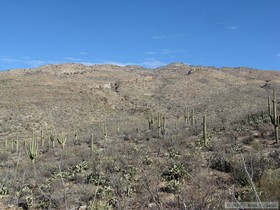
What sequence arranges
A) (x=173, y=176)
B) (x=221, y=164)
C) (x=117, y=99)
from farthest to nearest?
(x=117, y=99), (x=221, y=164), (x=173, y=176)

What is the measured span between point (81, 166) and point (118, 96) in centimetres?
5084

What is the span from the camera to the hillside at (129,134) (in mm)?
11062

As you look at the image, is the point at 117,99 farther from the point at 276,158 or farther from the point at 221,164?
the point at 276,158

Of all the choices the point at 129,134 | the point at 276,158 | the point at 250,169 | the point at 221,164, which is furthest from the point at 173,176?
the point at 129,134

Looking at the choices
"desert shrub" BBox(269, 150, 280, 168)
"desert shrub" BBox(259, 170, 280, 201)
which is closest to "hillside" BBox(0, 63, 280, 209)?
"desert shrub" BBox(259, 170, 280, 201)

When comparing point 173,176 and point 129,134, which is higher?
point 129,134

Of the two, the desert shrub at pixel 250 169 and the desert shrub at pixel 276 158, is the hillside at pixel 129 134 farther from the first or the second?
the desert shrub at pixel 276 158

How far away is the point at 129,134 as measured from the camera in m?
29.3

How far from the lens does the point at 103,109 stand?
56.2 metres

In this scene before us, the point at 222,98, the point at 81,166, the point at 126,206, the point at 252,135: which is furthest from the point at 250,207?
the point at 222,98

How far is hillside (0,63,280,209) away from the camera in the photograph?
11.1 m

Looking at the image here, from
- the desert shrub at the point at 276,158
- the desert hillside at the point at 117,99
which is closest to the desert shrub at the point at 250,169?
the desert shrub at the point at 276,158

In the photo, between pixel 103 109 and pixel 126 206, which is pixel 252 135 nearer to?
pixel 126 206

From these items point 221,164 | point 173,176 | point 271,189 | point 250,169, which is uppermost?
point 271,189
